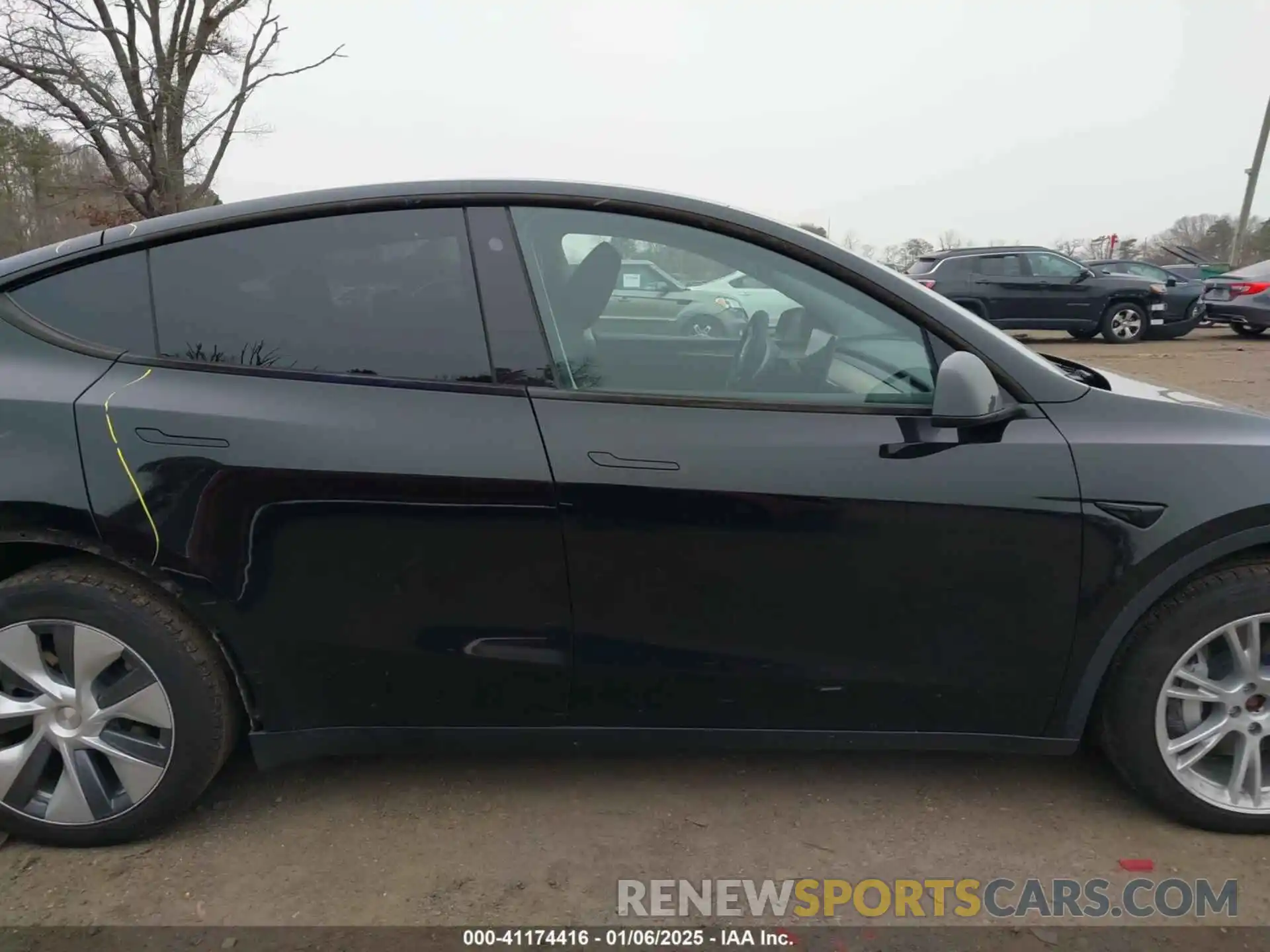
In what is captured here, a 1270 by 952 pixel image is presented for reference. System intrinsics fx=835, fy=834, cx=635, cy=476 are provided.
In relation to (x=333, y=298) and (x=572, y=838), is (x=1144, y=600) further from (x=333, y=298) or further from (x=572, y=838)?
(x=333, y=298)

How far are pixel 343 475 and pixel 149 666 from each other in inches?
26.7

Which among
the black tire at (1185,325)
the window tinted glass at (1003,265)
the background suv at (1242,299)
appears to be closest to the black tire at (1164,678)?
the window tinted glass at (1003,265)

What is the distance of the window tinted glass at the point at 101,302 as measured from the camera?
6.72 ft

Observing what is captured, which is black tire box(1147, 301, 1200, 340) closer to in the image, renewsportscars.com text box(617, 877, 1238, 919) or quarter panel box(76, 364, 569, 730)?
renewsportscars.com text box(617, 877, 1238, 919)

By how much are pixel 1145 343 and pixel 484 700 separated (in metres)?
15.7

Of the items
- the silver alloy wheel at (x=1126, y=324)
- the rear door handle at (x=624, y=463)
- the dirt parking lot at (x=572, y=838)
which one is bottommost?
the dirt parking lot at (x=572, y=838)

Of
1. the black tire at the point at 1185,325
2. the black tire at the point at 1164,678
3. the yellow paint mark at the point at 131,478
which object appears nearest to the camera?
the yellow paint mark at the point at 131,478

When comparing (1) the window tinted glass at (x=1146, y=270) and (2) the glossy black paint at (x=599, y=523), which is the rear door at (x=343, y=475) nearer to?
(2) the glossy black paint at (x=599, y=523)

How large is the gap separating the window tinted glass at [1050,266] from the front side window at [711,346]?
1351 cm

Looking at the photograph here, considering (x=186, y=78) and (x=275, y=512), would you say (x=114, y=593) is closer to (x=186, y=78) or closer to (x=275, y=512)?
(x=275, y=512)

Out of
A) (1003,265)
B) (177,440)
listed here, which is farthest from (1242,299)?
(177,440)

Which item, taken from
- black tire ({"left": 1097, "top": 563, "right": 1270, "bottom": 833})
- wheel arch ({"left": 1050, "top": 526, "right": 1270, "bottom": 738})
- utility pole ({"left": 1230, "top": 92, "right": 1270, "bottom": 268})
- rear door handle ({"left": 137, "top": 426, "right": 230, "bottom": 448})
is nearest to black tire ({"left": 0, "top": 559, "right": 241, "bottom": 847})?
rear door handle ({"left": 137, "top": 426, "right": 230, "bottom": 448})

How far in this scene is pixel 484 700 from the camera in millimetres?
2086

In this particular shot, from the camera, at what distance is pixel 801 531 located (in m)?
1.97
